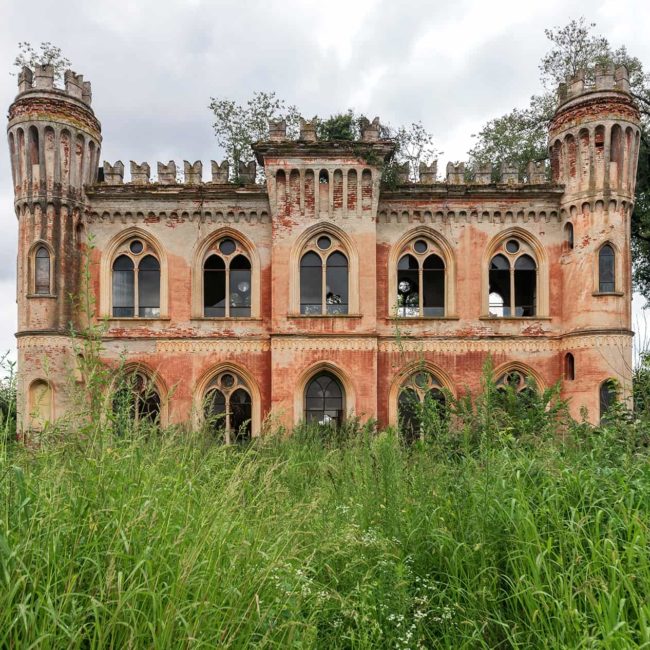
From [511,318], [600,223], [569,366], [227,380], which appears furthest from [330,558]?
[600,223]

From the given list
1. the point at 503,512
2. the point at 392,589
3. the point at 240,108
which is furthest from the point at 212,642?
the point at 240,108

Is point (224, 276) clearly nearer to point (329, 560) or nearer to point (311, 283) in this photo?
point (311, 283)

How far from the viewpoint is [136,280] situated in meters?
16.5

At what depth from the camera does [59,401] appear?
14578 millimetres

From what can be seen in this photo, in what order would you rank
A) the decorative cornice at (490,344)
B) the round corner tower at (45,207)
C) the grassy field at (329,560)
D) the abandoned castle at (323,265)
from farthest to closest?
1. the decorative cornice at (490,344)
2. the abandoned castle at (323,265)
3. the round corner tower at (45,207)
4. the grassy field at (329,560)

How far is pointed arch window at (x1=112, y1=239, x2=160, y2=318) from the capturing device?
54.0 feet

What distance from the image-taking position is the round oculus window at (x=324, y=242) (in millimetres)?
16094

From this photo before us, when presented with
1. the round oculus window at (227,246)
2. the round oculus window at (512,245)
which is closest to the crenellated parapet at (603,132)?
the round oculus window at (512,245)

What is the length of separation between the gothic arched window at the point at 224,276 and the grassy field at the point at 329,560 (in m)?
12.3

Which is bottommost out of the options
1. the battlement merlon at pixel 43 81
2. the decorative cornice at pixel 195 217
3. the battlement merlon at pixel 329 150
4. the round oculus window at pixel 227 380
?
the round oculus window at pixel 227 380

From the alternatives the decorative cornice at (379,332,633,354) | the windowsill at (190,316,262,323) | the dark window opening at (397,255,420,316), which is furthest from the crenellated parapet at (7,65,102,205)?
the decorative cornice at (379,332,633,354)

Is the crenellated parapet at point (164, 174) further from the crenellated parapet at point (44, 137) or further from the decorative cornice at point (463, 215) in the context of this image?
the decorative cornice at point (463, 215)

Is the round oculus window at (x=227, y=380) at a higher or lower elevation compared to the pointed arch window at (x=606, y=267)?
lower

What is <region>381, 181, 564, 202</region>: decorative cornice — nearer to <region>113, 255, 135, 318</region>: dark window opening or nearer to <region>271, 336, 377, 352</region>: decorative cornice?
<region>271, 336, 377, 352</region>: decorative cornice
